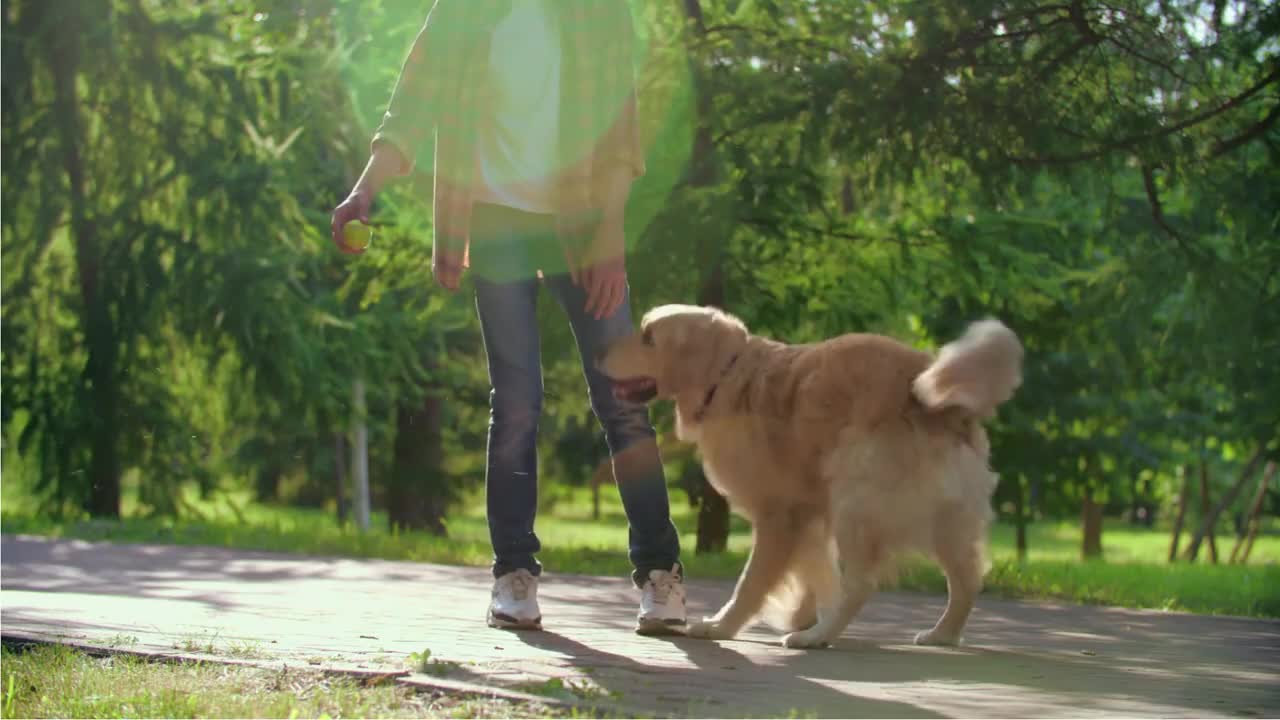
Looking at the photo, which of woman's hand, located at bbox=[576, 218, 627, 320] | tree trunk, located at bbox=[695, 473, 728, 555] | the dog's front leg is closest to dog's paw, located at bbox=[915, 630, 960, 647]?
the dog's front leg

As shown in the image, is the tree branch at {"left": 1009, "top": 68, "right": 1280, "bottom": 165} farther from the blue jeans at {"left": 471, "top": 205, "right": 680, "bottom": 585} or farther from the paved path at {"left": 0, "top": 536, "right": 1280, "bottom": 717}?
the blue jeans at {"left": 471, "top": 205, "right": 680, "bottom": 585}

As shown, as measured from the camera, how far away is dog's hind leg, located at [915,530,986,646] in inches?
169

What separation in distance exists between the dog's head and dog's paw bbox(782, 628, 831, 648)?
857 millimetres

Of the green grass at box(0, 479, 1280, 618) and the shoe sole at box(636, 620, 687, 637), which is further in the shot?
the green grass at box(0, 479, 1280, 618)

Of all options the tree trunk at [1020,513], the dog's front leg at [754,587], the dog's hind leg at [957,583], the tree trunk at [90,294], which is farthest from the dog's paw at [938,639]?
the tree trunk at [1020,513]

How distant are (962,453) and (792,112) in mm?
4286

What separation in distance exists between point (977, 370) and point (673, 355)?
105 cm

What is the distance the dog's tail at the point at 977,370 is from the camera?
3.98 meters

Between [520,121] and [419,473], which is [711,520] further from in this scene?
[419,473]

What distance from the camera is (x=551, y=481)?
29969 millimetres

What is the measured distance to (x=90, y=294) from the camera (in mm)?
13445

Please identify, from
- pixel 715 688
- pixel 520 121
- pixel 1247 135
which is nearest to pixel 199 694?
pixel 715 688

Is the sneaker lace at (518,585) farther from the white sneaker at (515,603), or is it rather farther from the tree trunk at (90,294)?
the tree trunk at (90,294)

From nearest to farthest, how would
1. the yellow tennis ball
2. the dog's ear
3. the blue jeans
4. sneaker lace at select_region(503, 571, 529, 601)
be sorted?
the yellow tennis ball < sneaker lace at select_region(503, 571, 529, 601) < the blue jeans < the dog's ear
